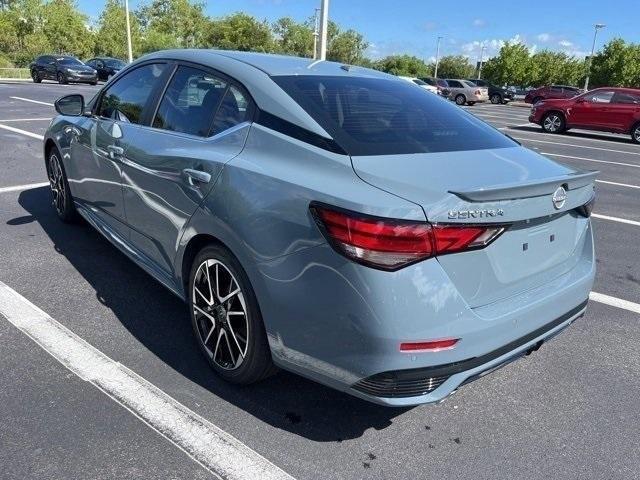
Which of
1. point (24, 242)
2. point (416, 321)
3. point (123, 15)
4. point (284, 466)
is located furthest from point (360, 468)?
point (123, 15)

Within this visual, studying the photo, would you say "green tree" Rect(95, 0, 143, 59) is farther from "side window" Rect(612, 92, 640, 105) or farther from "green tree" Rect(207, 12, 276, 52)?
"side window" Rect(612, 92, 640, 105)

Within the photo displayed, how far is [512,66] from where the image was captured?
56062 mm

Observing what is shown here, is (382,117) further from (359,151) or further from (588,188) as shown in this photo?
(588,188)

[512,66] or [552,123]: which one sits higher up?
[512,66]

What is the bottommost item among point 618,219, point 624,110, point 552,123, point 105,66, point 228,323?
point 618,219

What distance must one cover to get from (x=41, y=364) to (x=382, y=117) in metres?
2.21

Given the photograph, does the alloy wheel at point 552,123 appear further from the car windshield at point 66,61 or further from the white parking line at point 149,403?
the car windshield at point 66,61

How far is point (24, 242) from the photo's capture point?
4.85 m

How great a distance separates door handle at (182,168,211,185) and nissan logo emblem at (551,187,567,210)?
158cm

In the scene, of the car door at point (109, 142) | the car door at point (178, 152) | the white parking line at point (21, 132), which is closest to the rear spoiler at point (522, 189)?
the car door at point (178, 152)

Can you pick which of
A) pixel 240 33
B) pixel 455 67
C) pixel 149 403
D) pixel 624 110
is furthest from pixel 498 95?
pixel 455 67

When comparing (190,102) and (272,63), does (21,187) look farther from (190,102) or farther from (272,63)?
(272,63)

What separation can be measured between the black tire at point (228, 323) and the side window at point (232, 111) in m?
0.64

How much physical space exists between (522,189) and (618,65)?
52.9 metres
